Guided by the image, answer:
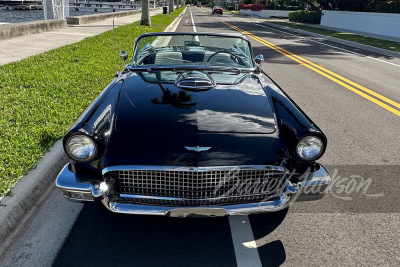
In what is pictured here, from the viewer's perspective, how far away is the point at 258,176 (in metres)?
2.94

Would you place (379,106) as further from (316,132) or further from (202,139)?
(202,139)

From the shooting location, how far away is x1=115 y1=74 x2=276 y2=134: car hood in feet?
9.91

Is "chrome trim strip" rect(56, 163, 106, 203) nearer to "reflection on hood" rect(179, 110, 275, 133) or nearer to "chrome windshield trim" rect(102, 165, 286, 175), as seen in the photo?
"chrome windshield trim" rect(102, 165, 286, 175)

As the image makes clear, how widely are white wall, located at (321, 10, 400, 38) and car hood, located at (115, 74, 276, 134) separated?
24.9m

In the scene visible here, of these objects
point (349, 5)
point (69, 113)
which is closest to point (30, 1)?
point (349, 5)

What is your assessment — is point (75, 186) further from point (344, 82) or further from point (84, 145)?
point (344, 82)

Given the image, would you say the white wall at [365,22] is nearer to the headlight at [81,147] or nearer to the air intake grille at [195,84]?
the air intake grille at [195,84]

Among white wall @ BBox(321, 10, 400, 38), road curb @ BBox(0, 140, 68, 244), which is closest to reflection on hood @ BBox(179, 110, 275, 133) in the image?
road curb @ BBox(0, 140, 68, 244)

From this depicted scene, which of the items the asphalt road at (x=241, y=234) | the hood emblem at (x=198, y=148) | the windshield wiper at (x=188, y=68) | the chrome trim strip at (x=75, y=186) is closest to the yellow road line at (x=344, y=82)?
the asphalt road at (x=241, y=234)

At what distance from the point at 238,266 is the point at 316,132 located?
117cm

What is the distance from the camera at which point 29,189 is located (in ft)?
11.2

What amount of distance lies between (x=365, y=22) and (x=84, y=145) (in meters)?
30.1

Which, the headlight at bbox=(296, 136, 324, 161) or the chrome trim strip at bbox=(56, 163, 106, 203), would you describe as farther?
the headlight at bbox=(296, 136, 324, 161)

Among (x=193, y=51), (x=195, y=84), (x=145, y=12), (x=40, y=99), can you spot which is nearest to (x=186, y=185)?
(x=195, y=84)
